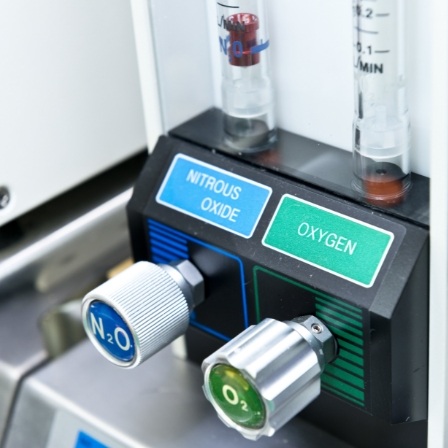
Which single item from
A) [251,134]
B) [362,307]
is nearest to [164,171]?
[251,134]

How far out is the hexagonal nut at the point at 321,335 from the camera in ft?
1.83

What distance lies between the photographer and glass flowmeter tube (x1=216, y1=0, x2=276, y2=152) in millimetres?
585

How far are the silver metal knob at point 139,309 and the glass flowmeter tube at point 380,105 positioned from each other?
0.12m

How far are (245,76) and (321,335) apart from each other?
0.16 metres

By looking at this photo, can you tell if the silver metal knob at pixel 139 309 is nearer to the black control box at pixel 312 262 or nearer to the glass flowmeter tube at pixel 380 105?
the black control box at pixel 312 262

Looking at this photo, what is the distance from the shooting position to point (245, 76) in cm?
→ 61

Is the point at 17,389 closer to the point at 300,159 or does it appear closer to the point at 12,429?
the point at 12,429

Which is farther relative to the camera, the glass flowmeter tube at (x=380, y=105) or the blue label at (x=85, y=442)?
the blue label at (x=85, y=442)

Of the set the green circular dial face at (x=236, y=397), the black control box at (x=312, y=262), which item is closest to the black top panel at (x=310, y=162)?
the black control box at (x=312, y=262)

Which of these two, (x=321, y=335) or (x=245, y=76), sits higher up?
(x=245, y=76)

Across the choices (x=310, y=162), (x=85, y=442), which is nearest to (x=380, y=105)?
(x=310, y=162)

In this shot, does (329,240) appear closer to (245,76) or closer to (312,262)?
(312,262)

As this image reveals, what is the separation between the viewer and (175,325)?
60 centimetres

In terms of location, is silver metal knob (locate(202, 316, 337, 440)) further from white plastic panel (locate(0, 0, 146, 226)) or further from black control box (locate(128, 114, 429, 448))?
white plastic panel (locate(0, 0, 146, 226))
